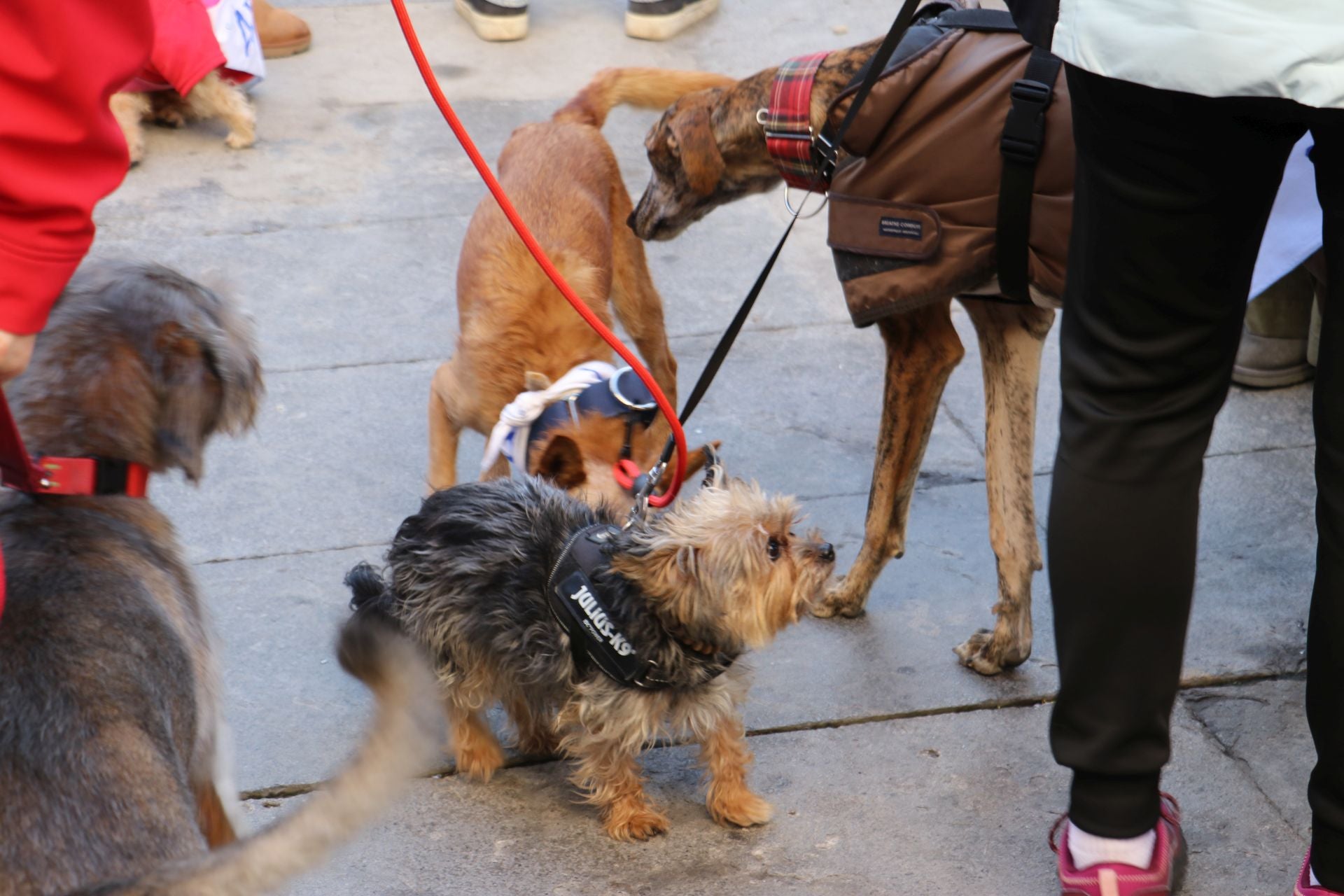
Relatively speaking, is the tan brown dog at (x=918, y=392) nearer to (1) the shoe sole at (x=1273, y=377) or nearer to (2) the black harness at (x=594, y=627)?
(2) the black harness at (x=594, y=627)

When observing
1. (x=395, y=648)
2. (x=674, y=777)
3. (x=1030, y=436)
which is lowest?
(x=674, y=777)

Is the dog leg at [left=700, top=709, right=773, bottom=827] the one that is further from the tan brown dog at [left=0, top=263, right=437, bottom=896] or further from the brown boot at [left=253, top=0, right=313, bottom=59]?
the brown boot at [left=253, top=0, right=313, bottom=59]

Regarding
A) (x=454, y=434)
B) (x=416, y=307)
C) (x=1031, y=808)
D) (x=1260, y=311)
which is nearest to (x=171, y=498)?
(x=454, y=434)

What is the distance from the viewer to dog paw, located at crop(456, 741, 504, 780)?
3371mm

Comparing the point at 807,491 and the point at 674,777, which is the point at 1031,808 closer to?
the point at 674,777

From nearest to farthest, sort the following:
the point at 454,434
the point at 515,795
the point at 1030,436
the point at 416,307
Result: the point at 515,795
the point at 1030,436
the point at 454,434
the point at 416,307

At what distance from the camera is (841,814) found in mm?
3172

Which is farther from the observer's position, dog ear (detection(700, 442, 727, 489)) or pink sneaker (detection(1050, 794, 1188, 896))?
dog ear (detection(700, 442, 727, 489))

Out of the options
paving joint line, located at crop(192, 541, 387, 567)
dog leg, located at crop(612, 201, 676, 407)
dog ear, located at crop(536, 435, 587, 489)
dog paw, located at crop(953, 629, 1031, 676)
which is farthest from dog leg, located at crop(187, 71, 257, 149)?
dog paw, located at crop(953, 629, 1031, 676)

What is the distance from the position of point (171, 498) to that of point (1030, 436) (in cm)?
273

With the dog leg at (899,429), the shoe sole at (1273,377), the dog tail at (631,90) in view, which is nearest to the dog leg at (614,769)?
the dog leg at (899,429)

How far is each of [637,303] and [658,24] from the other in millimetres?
3927

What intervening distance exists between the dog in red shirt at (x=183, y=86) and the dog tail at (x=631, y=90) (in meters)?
2.57

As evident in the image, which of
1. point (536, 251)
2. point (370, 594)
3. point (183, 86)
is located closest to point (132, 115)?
point (183, 86)
